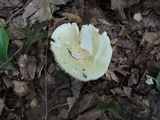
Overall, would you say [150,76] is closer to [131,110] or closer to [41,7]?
Result: [131,110]

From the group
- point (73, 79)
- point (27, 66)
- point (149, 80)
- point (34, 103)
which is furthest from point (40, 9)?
point (149, 80)

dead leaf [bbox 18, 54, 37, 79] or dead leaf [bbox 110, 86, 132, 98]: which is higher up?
dead leaf [bbox 18, 54, 37, 79]

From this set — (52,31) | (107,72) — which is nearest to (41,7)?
(52,31)

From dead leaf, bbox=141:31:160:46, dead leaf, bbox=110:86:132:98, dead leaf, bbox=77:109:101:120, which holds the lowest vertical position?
dead leaf, bbox=77:109:101:120

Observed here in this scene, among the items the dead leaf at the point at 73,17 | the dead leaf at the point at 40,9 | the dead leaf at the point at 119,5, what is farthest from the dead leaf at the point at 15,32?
the dead leaf at the point at 119,5

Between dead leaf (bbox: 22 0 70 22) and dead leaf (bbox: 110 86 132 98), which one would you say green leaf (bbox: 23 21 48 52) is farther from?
dead leaf (bbox: 110 86 132 98)

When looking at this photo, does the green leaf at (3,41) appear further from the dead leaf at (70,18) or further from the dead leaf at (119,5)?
the dead leaf at (119,5)

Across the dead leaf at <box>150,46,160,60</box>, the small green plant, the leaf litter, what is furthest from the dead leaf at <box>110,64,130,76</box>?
the small green plant
